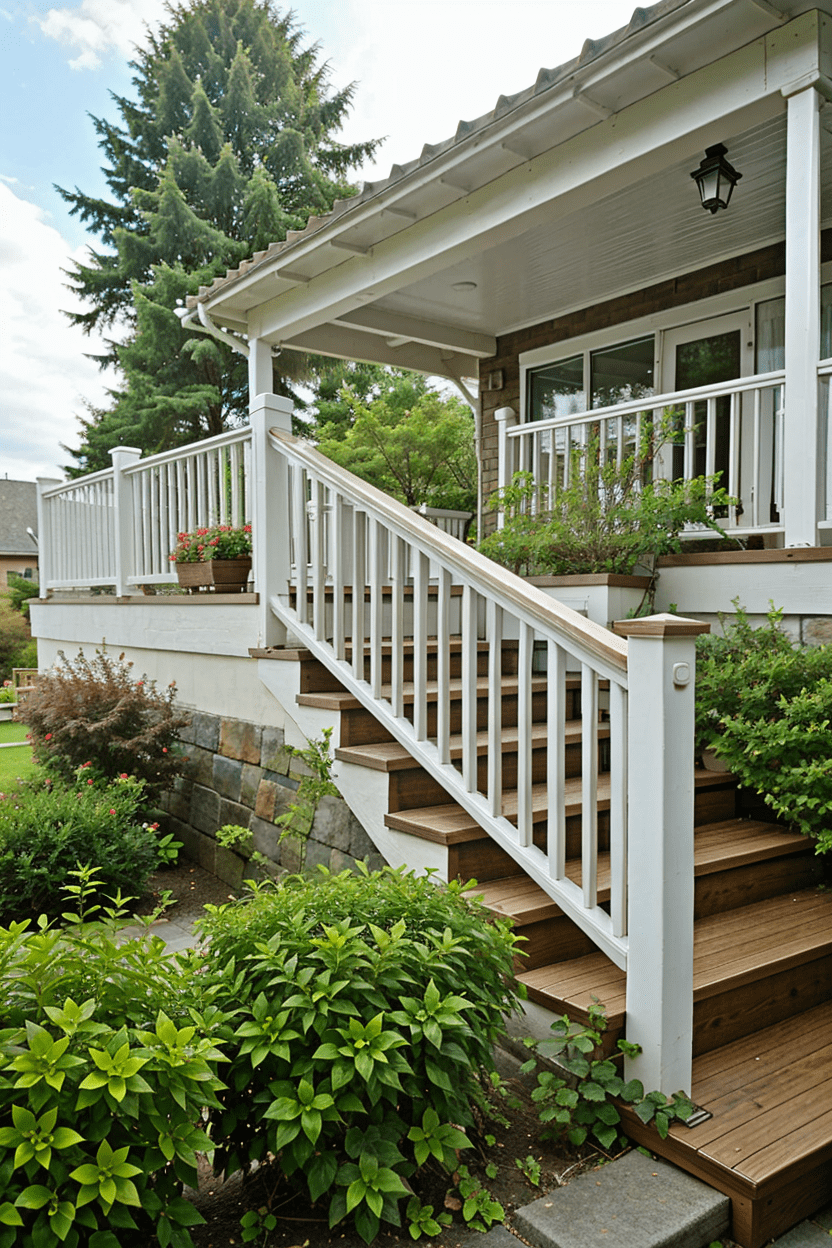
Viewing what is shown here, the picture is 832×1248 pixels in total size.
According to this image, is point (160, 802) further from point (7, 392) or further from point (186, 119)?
point (7, 392)

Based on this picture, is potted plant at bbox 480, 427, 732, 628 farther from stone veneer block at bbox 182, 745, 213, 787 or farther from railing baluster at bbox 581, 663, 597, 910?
stone veneer block at bbox 182, 745, 213, 787

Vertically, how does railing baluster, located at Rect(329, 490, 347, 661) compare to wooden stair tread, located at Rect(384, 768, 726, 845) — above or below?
above

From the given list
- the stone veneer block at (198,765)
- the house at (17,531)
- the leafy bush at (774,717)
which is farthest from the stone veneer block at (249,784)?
the house at (17,531)

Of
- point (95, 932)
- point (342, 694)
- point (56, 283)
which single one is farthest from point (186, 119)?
point (95, 932)

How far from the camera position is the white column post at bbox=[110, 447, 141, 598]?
5840mm

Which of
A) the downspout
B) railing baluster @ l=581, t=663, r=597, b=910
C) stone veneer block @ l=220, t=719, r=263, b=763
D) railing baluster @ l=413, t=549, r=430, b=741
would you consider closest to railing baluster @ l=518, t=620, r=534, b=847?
railing baluster @ l=581, t=663, r=597, b=910

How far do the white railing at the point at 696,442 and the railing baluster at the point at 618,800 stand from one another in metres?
2.20

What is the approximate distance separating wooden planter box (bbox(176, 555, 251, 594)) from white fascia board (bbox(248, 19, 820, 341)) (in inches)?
66.5

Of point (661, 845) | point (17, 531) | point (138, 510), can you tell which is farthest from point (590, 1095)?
point (17, 531)

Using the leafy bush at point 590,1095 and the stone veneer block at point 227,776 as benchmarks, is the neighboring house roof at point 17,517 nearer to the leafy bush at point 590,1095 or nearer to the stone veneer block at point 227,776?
the stone veneer block at point 227,776

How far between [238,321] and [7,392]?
32283 millimetres

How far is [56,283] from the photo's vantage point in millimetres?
17781

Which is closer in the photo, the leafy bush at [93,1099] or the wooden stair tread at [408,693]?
the leafy bush at [93,1099]

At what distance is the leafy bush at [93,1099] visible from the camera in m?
1.36
